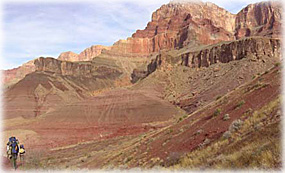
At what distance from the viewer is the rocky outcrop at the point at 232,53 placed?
73906mm

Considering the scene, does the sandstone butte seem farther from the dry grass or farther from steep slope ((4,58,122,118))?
the dry grass

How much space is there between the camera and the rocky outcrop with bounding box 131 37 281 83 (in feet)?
242

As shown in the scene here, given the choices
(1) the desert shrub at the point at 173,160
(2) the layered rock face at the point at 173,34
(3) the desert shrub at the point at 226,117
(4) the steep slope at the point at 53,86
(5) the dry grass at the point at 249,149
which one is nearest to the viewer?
(5) the dry grass at the point at 249,149

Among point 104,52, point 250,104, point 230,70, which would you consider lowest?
point 250,104

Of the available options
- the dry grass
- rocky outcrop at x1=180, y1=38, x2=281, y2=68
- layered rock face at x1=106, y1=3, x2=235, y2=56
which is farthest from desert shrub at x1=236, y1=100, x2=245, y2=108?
layered rock face at x1=106, y1=3, x2=235, y2=56

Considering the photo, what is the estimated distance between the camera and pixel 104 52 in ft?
601

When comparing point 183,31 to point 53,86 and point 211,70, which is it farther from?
point 53,86

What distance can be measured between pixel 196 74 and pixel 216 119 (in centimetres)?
7711

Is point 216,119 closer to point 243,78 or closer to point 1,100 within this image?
point 243,78

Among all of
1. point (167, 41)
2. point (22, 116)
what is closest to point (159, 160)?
point (22, 116)

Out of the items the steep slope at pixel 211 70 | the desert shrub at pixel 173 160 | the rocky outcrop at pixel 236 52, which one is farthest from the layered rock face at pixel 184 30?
the desert shrub at pixel 173 160

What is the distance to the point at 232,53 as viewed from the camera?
271 feet

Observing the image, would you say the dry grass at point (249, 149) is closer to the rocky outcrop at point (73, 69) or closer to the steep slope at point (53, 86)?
the steep slope at point (53, 86)

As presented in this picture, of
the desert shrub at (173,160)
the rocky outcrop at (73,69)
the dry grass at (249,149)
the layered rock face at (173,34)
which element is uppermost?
the layered rock face at (173,34)
